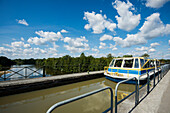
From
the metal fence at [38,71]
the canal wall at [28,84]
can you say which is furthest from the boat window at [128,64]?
the metal fence at [38,71]

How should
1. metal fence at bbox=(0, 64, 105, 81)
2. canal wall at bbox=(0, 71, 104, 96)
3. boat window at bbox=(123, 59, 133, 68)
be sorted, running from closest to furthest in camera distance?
1. canal wall at bbox=(0, 71, 104, 96)
2. metal fence at bbox=(0, 64, 105, 81)
3. boat window at bbox=(123, 59, 133, 68)

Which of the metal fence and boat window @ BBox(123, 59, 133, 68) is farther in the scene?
boat window @ BBox(123, 59, 133, 68)

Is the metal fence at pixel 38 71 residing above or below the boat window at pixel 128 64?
below

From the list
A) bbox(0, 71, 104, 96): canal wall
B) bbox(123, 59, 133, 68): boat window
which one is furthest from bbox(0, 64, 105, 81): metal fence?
bbox(123, 59, 133, 68): boat window

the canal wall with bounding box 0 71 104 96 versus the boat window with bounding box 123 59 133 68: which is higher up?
the boat window with bounding box 123 59 133 68

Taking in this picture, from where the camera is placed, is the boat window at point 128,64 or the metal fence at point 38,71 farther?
the boat window at point 128,64

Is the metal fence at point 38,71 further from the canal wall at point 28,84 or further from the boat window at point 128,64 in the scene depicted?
the boat window at point 128,64

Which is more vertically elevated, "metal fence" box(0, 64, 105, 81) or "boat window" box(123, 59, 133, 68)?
"boat window" box(123, 59, 133, 68)

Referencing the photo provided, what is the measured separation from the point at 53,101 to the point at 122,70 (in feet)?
21.0

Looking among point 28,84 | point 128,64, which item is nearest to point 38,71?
point 28,84

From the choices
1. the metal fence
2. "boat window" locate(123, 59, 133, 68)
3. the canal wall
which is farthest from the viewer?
"boat window" locate(123, 59, 133, 68)

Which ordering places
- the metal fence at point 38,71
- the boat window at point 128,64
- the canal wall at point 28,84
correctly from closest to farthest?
the canal wall at point 28,84 → the metal fence at point 38,71 → the boat window at point 128,64

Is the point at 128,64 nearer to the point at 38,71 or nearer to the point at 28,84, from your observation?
the point at 28,84

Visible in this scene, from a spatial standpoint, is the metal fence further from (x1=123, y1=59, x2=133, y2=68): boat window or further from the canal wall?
(x1=123, y1=59, x2=133, y2=68): boat window
